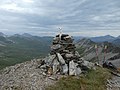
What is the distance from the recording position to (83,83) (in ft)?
101

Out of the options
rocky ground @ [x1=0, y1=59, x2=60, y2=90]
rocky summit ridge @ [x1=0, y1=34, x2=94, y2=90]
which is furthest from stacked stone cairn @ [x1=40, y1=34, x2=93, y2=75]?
rocky ground @ [x1=0, y1=59, x2=60, y2=90]

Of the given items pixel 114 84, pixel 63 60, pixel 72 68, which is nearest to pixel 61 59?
pixel 63 60

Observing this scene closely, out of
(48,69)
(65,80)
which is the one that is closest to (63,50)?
(48,69)

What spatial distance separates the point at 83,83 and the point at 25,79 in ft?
24.4

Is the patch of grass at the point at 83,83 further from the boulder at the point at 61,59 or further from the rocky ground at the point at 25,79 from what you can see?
the boulder at the point at 61,59

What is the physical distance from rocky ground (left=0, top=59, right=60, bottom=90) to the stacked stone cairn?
4.96 ft

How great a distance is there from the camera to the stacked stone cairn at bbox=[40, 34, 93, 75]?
33294 mm

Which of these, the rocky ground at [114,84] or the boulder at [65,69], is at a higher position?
the boulder at [65,69]

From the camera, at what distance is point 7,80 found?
1220 inches

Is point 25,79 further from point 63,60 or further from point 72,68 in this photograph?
point 72,68

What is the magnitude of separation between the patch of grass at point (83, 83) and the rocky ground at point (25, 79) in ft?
4.34

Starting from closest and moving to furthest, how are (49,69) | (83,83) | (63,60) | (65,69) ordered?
(83,83)
(49,69)
(65,69)
(63,60)

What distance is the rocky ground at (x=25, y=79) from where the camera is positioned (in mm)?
28781

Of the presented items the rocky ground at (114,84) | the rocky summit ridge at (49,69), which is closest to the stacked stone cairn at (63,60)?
the rocky summit ridge at (49,69)
